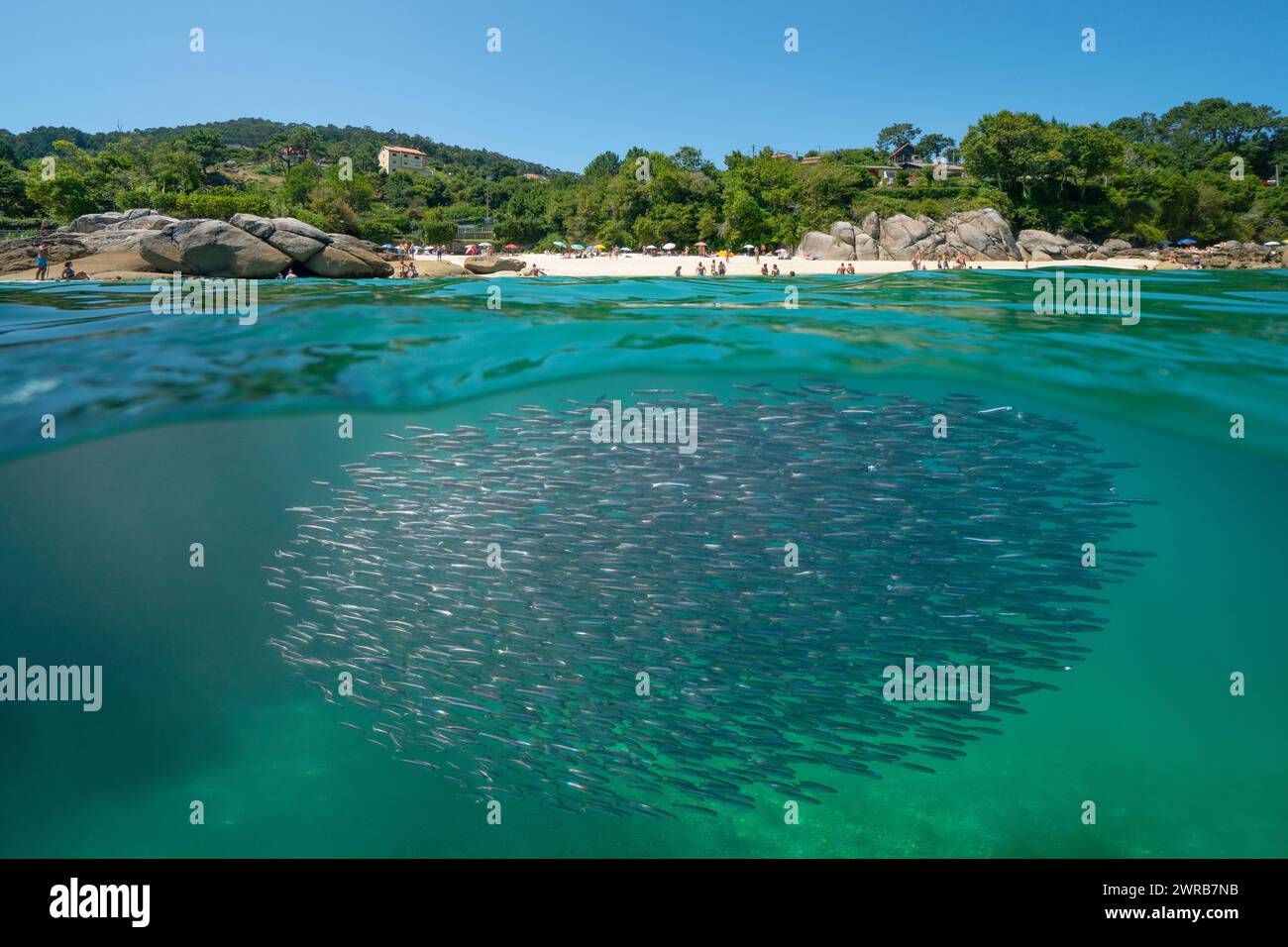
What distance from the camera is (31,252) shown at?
1116 inches

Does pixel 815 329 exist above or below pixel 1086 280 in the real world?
below

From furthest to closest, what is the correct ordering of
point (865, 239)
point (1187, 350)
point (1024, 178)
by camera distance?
point (1024, 178) < point (865, 239) < point (1187, 350)

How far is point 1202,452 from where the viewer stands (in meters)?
14.6

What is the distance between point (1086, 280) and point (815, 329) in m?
6.23

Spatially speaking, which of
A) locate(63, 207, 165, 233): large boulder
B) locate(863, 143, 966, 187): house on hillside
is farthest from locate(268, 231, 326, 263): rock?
locate(863, 143, 966, 187): house on hillside

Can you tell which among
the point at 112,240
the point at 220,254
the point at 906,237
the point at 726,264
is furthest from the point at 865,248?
the point at 112,240

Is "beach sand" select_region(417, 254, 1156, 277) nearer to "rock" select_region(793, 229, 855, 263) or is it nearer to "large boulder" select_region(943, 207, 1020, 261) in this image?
"rock" select_region(793, 229, 855, 263)

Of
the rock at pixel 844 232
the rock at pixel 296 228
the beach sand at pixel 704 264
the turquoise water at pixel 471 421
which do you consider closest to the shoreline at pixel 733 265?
the beach sand at pixel 704 264

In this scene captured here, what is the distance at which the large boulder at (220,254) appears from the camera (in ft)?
80.0

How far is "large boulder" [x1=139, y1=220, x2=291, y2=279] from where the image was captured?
2438cm

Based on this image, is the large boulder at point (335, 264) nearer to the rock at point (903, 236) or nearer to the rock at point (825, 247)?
the rock at point (825, 247)
